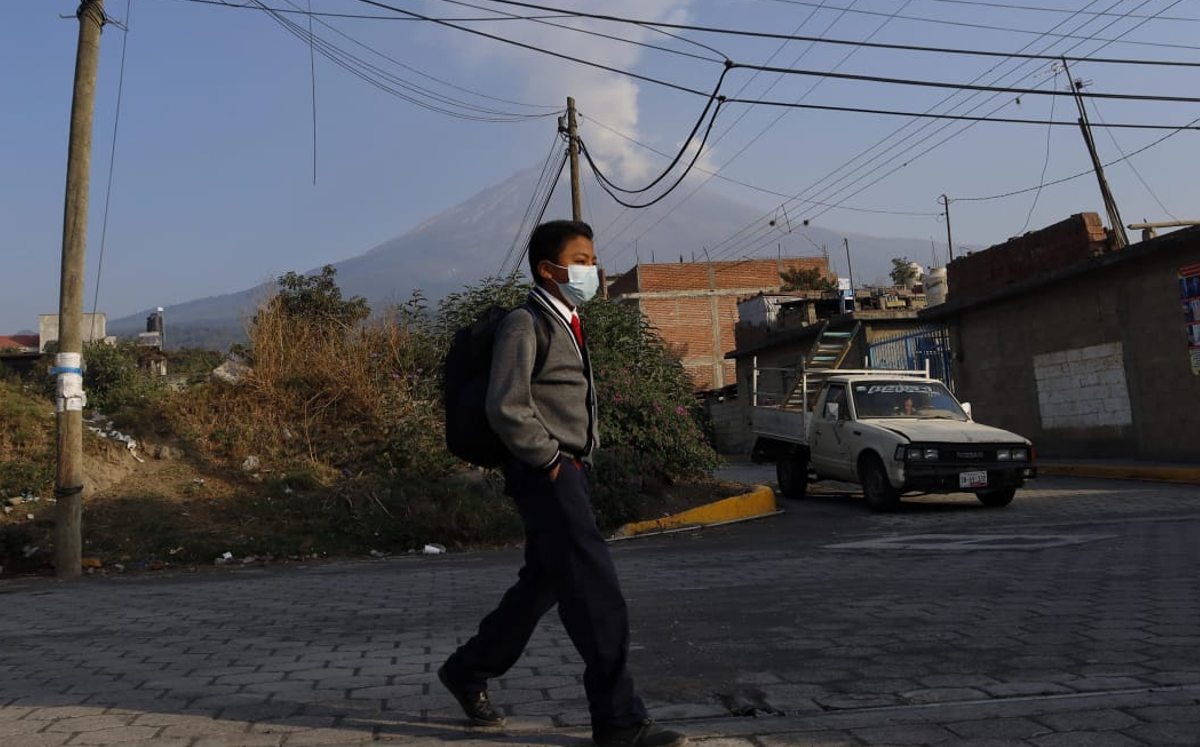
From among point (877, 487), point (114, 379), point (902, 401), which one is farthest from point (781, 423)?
point (114, 379)

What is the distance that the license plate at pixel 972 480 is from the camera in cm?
1133

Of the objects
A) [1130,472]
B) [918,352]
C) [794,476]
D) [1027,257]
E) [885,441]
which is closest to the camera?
[885,441]

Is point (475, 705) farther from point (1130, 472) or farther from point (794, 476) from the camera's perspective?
point (1130, 472)

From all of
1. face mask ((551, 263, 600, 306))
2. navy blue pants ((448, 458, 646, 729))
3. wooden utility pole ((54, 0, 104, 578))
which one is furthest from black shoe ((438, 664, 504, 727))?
wooden utility pole ((54, 0, 104, 578))

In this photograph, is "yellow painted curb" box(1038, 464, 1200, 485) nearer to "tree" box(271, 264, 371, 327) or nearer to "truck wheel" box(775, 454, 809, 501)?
"truck wheel" box(775, 454, 809, 501)

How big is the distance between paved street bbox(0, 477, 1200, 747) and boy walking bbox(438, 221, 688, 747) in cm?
28

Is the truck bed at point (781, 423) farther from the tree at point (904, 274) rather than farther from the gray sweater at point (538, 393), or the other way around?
the tree at point (904, 274)

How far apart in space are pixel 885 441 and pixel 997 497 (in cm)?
169

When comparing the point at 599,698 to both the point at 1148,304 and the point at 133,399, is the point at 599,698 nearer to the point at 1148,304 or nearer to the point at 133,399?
the point at 133,399

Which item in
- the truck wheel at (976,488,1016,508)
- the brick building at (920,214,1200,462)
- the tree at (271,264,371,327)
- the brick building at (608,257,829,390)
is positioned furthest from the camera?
the brick building at (608,257,829,390)

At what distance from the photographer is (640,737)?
281cm

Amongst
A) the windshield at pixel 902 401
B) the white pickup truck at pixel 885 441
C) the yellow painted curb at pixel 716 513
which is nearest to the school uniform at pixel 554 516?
the yellow painted curb at pixel 716 513

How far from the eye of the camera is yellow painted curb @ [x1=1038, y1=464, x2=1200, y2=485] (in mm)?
14336

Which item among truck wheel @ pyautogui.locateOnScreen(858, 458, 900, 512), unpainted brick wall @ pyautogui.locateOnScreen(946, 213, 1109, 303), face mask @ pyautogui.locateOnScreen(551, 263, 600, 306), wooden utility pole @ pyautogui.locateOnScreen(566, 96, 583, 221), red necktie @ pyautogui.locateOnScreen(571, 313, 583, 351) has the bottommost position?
truck wheel @ pyautogui.locateOnScreen(858, 458, 900, 512)
